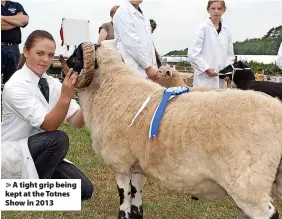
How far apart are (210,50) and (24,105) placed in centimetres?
301

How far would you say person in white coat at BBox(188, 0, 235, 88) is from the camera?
237 inches

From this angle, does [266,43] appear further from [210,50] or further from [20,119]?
[20,119]

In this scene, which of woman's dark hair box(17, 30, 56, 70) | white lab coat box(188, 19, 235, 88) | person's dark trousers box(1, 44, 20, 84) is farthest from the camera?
person's dark trousers box(1, 44, 20, 84)

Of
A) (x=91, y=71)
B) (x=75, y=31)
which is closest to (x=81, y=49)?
(x=91, y=71)

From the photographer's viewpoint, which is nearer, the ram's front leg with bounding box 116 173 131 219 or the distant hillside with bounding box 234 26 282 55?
the ram's front leg with bounding box 116 173 131 219

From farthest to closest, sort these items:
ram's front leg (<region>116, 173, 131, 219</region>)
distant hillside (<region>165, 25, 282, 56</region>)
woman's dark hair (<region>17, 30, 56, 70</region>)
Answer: distant hillside (<region>165, 25, 282, 56</region>)
woman's dark hair (<region>17, 30, 56, 70</region>)
ram's front leg (<region>116, 173, 131, 219</region>)

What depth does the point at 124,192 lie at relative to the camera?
3766mm

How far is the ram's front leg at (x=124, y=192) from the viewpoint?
373 cm

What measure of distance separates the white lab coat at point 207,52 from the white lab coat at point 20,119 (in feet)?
7.84

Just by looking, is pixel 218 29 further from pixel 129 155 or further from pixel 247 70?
pixel 129 155

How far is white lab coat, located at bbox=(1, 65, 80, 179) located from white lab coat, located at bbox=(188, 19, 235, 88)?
2391 millimetres

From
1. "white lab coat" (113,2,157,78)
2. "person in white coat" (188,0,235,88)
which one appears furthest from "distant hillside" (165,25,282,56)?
"white lab coat" (113,2,157,78)

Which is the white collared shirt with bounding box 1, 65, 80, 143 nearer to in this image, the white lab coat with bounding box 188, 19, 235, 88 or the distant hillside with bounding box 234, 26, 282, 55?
the white lab coat with bounding box 188, 19, 235, 88

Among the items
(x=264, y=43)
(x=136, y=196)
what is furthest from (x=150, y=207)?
(x=264, y=43)
